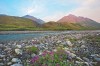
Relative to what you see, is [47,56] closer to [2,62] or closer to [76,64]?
[76,64]

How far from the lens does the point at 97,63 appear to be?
34.8 feet

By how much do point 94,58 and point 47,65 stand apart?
15.3 feet

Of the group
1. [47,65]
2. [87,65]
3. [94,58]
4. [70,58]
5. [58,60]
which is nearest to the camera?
[47,65]

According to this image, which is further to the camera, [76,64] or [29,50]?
[29,50]

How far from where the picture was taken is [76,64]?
9.46 metres

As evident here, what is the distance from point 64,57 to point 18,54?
3668 millimetres

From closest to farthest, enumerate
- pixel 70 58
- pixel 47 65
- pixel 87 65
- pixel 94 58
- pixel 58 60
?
pixel 47 65
pixel 58 60
pixel 87 65
pixel 70 58
pixel 94 58

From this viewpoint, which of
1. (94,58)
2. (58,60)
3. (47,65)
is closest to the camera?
(47,65)

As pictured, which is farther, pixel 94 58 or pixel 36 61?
pixel 94 58

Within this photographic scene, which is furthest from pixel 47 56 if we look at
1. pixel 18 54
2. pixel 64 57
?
pixel 18 54

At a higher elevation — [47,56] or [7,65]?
[47,56]

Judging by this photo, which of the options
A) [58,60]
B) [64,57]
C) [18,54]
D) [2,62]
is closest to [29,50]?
[18,54]

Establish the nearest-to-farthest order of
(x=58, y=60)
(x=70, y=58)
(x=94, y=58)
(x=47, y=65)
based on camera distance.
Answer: (x=47, y=65) → (x=58, y=60) → (x=70, y=58) → (x=94, y=58)

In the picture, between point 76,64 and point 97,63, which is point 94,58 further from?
point 76,64
